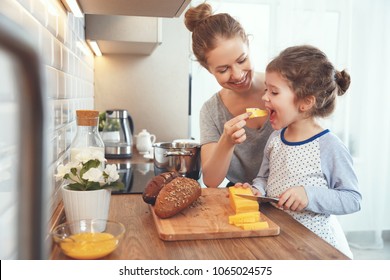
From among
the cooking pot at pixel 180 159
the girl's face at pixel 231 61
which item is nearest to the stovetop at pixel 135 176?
the cooking pot at pixel 180 159

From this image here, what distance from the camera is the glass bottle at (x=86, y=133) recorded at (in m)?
0.99

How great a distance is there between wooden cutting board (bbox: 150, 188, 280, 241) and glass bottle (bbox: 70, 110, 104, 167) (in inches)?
11.3

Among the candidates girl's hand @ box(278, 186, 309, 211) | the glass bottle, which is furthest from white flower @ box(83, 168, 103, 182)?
girl's hand @ box(278, 186, 309, 211)

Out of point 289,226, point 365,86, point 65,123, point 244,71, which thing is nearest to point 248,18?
point 365,86

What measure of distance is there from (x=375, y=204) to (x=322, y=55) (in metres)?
1.88

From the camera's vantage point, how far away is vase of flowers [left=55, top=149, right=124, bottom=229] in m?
0.72

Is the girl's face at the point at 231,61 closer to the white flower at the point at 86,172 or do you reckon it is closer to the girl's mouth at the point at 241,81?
the girl's mouth at the point at 241,81

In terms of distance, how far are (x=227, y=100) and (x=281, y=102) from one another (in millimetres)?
348

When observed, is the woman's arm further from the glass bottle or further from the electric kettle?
the electric kettle

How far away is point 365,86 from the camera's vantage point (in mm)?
2662

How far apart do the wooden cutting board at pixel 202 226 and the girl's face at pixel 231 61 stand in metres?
0.54

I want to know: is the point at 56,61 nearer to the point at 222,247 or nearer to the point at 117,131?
the point at 222,247

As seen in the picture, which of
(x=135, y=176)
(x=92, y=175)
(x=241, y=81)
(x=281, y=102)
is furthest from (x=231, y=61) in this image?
(x=92, y=175)

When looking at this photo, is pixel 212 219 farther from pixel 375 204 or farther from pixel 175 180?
pixel 375 204
